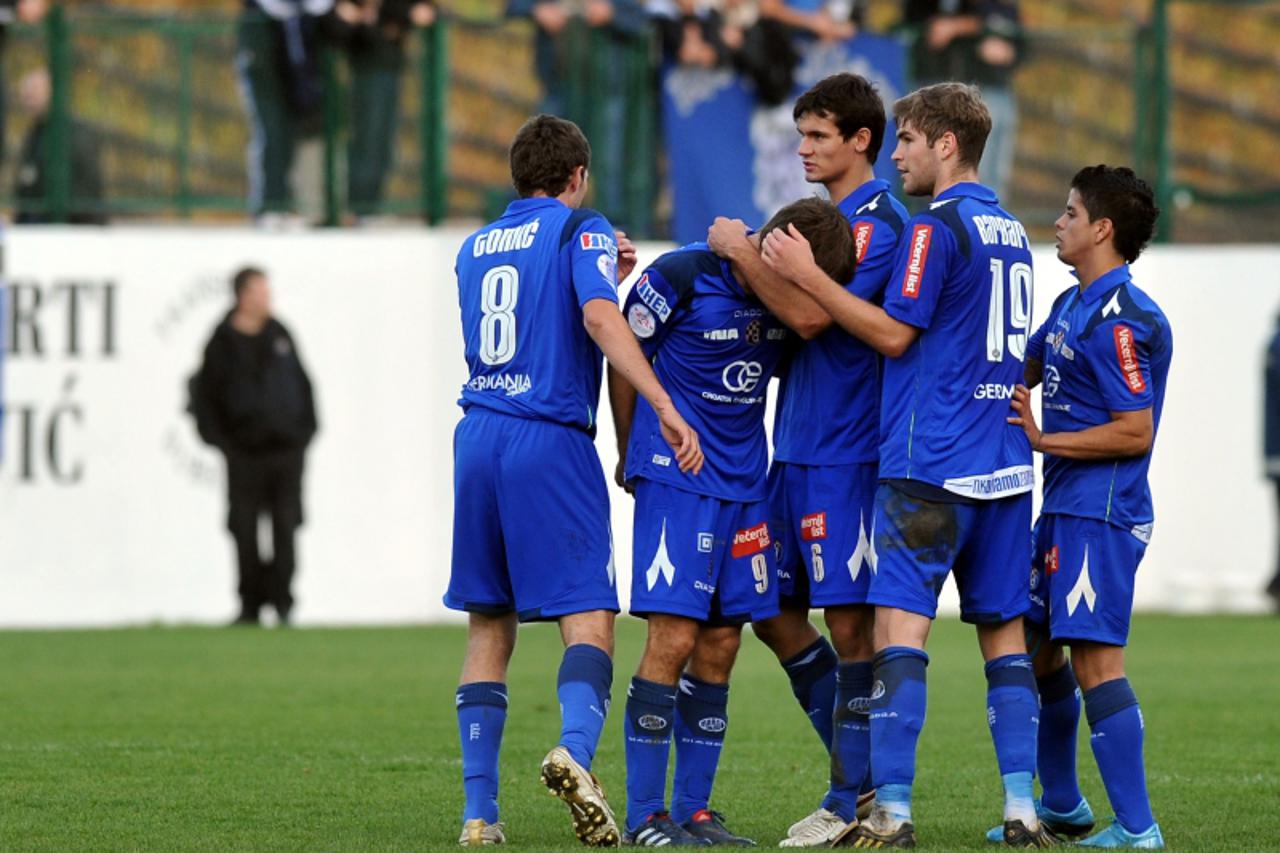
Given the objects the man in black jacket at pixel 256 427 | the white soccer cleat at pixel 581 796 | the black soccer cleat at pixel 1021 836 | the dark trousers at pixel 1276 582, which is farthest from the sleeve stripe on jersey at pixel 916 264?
the dark trousers at pixel 1276 582

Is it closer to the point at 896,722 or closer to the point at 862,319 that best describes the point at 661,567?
the point at 896,722

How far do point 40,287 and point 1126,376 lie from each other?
462 inches

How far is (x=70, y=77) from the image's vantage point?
1725 cm

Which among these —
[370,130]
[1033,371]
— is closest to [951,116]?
[1033,371]

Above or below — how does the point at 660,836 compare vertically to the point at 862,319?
below

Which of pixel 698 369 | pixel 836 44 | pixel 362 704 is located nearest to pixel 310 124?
pixel 836 44

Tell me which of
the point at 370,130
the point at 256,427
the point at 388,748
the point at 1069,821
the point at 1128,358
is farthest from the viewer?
the point at 370,130

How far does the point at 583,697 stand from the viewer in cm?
685

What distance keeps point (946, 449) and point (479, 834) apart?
1889 mm

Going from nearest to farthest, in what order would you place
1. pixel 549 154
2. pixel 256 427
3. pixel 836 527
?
pixel 836 527, pixel 549 154, pixel 256 427

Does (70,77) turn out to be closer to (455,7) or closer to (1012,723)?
(455,7)

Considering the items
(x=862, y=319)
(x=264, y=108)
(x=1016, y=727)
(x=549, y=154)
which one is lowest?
(x=1016, y=727)

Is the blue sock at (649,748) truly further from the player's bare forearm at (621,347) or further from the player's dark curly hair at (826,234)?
the player's dark curly hair at (826,234)

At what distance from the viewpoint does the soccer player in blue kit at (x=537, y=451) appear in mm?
6914
